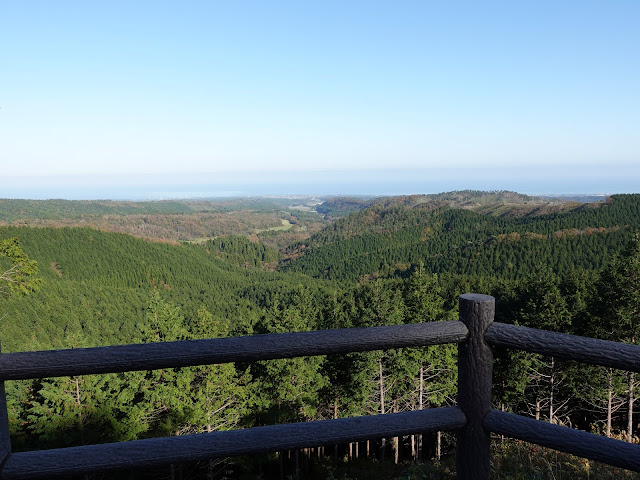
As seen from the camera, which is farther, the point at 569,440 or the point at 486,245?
the point at 486,245

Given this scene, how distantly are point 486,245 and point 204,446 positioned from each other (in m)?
116

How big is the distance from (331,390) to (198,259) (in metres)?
126

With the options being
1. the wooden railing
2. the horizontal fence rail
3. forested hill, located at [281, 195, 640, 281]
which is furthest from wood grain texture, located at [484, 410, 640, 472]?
forested hill, located at [281, 195, 640, 281]

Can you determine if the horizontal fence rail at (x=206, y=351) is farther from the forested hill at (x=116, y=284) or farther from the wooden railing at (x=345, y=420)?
the forested hill at (x=116, y=284)

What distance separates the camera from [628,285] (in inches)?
716

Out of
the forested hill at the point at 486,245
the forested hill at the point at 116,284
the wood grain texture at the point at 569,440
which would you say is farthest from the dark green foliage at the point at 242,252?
the wood grain texture at the point at 569,440

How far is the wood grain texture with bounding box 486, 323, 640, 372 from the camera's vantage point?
5.55 feet

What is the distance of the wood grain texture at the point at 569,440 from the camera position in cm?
173

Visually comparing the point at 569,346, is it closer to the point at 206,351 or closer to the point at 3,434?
the point at 206,351

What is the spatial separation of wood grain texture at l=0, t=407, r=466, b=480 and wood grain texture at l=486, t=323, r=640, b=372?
516 millimetres

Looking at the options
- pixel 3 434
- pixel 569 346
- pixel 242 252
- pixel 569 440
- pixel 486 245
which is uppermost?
pixel 569 346

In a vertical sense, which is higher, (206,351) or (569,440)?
(206,351)

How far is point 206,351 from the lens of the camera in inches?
70.5

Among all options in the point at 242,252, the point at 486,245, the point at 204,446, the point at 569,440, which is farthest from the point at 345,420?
the point at 242,252
